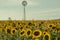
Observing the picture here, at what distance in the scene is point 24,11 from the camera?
2238cm

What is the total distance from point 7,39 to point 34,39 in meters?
1.49

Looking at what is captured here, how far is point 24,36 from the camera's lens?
6246 mm

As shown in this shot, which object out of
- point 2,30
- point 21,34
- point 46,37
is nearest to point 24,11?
point 2,30

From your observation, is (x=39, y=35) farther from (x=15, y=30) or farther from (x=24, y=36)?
(x=15, y=30)

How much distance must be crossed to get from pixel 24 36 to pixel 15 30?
0.76 meters

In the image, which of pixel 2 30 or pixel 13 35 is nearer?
pixel 13 35

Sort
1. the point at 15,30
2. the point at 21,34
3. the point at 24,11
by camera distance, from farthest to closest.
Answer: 1. the point at 24,11
2. the point at 15,30
3. the point at 21,34

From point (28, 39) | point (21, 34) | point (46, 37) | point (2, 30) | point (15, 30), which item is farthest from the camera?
point (2, 30)

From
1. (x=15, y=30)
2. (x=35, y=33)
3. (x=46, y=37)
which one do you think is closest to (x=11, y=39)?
(x=15, y=30)

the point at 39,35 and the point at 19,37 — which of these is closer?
the point at 39,35

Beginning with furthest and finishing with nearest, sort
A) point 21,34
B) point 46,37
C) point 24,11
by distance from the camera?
point 24,11 → point 21,34 → point 46,37

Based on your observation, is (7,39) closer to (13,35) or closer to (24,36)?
(13,35)

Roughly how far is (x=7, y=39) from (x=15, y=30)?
39 centimetres

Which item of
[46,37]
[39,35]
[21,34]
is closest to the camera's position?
[46,37]
